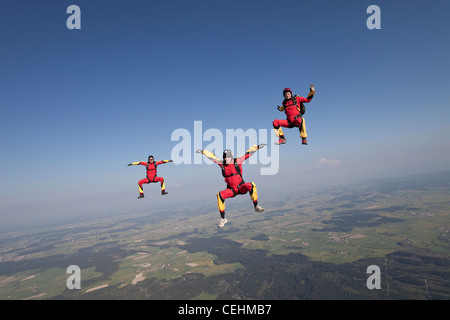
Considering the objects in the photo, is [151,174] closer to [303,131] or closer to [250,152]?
[250,152]

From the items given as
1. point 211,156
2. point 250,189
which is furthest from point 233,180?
point 211,156

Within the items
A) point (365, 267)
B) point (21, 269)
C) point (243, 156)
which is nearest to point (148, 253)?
point (21, 269)

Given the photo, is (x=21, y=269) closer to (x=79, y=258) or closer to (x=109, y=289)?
(x=79, y=258)

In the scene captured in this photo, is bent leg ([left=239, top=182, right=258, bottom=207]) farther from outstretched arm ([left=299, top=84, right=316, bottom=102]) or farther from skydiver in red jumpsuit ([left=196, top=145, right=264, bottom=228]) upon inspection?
outstretched arm ([left=299, top=84, right=316, bottom=102])

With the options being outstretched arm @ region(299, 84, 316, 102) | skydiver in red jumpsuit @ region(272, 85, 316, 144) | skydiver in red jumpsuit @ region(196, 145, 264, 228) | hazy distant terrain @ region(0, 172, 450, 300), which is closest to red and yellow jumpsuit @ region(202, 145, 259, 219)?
skydiver in red jumpsuit @ region(196, 145, 264, 228)

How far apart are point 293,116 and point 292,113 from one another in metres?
0.18

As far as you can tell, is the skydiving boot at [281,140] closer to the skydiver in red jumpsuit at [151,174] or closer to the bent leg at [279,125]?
the bent leg at [279,125]

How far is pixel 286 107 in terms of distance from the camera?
10.6 metres

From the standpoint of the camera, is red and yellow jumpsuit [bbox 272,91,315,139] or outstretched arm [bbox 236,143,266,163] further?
red and yellow jumpsuit [bbox 272,91,315,139]

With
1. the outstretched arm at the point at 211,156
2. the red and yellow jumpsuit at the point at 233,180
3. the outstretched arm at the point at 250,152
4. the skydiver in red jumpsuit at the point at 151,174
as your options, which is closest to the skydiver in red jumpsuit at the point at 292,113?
the outstretched arm at the point at 250,152

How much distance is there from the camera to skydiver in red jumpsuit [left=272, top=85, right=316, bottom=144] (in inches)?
409
